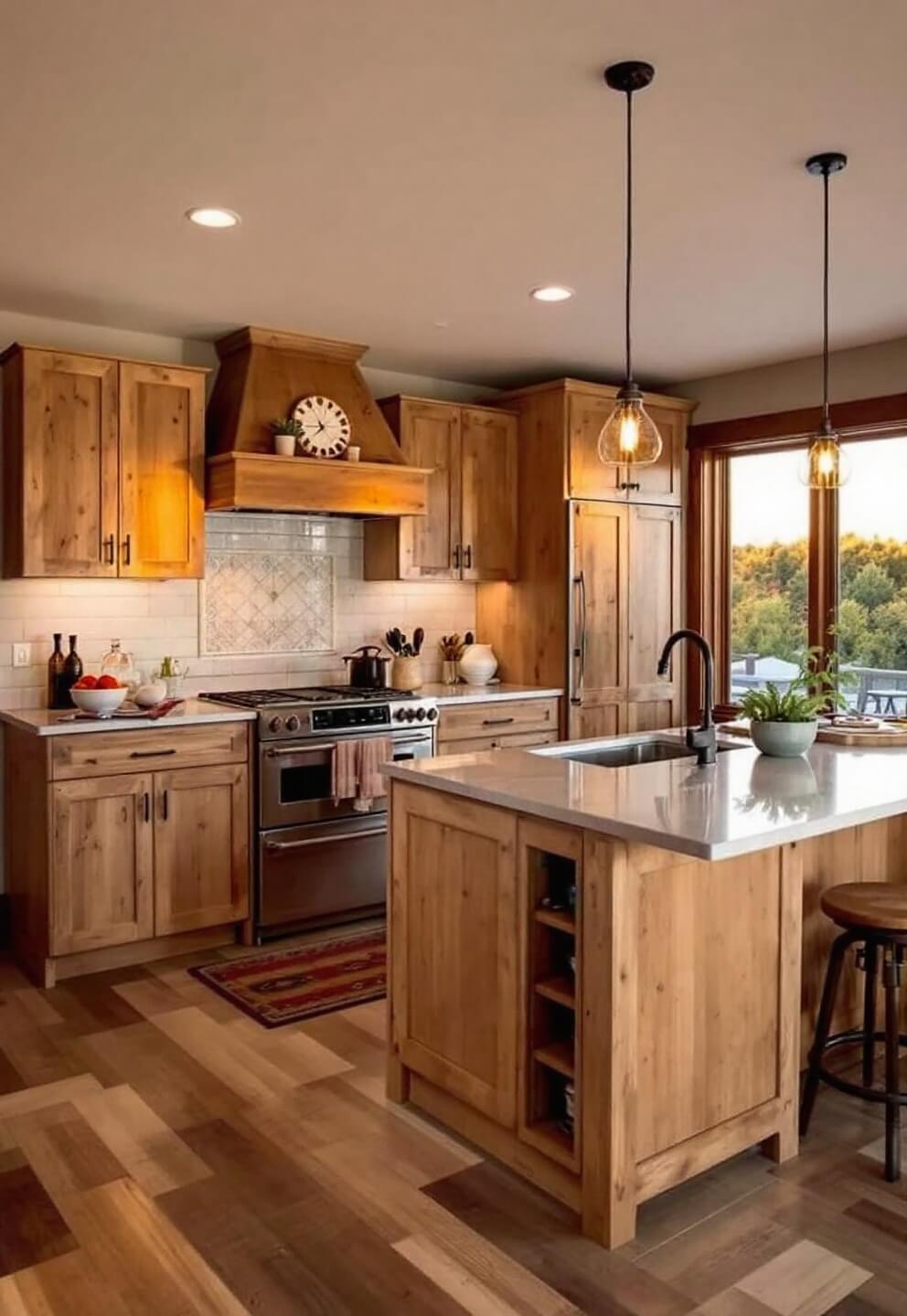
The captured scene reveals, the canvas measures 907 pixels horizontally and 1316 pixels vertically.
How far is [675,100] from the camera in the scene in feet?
8.76

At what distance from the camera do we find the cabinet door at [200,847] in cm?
434

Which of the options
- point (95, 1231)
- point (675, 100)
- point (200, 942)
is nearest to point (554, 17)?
point (675, 100)

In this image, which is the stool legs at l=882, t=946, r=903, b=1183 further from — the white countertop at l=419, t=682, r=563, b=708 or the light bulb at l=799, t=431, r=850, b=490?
the white countertop at l=419, t=682, r=563, b=708

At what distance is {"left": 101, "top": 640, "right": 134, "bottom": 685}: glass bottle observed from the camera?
471 centimetres

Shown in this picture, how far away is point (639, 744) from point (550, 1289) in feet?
5.53

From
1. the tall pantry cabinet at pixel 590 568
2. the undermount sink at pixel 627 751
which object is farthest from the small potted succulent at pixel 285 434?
the undermount sink at pixel 627 751

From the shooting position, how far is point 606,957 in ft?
7.79

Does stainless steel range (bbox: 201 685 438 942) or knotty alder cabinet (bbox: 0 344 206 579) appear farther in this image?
stainless steel range (bbox: 201 685 438 942)

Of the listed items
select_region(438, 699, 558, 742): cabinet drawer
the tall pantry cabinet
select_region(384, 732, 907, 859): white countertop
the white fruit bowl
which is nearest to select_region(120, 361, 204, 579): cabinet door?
the white fruit bowl

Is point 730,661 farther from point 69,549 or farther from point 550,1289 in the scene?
point 550,1289

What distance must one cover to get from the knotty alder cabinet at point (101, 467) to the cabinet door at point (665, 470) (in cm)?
240

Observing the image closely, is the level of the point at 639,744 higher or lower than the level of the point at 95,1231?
higher

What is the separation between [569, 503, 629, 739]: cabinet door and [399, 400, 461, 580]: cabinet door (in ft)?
2.10

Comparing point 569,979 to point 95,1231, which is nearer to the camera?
point 95,1231
